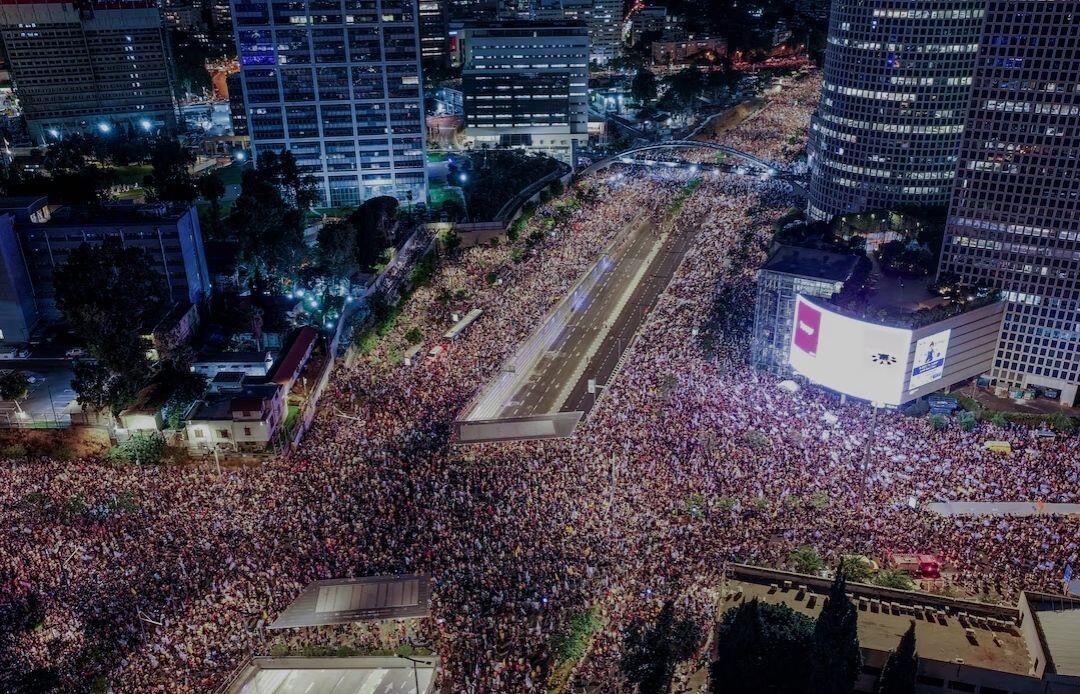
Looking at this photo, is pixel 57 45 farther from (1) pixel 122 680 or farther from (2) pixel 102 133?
(1) pixel 122 680

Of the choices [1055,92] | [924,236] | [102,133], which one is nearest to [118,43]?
[102,133]

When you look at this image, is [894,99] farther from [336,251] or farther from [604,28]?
[604,28]

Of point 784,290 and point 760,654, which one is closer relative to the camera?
point 760,654

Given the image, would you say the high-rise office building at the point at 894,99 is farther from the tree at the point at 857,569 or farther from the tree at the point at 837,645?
the tree at the point at 837,645

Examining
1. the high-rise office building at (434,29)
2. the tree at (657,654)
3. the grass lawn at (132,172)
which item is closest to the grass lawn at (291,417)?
the tree at (657,654)

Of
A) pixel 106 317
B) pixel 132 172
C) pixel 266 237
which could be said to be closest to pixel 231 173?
pixel 132 172

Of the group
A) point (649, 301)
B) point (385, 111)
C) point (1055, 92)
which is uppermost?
point (1055, 92)

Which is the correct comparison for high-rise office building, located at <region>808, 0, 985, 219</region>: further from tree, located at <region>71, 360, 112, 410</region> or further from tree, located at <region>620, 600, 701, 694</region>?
tree, located at <region>71, 360, 112, 410</region>
